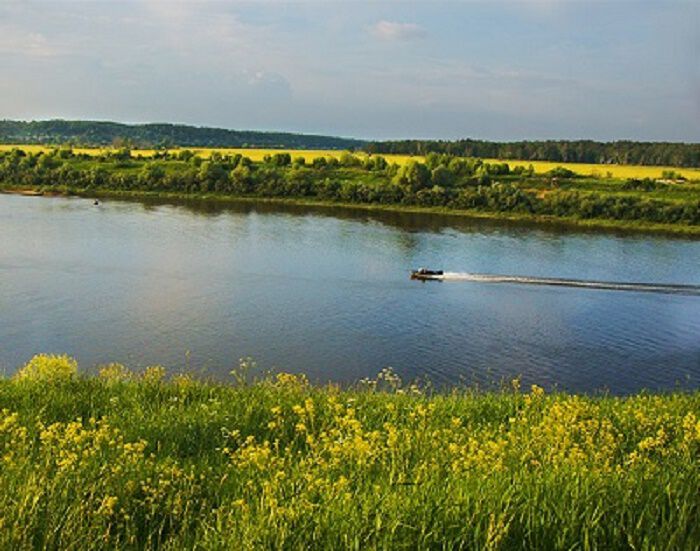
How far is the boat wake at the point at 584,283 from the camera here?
45.1m

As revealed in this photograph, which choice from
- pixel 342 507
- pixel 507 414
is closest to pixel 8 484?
pixel 342 507

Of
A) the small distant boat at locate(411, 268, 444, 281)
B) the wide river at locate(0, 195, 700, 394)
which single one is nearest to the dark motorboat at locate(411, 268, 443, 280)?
the small distant boat at locate(411, 268, 444, 281)

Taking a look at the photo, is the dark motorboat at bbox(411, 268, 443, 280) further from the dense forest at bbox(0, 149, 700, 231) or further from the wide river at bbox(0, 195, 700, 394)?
the dense forest at bbox(0, 149, 700, 231)

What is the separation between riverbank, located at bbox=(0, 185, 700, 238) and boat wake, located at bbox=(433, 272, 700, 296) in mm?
27015

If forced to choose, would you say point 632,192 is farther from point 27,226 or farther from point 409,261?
point 27,226

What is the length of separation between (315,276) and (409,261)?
32.4ft

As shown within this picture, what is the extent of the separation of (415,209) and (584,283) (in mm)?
38737

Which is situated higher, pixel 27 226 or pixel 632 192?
pixel 632 192

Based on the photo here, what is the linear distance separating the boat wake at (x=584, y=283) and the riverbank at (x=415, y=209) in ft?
88.6

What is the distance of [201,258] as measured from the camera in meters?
48.3

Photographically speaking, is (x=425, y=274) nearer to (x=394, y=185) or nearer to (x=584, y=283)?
(x=584, y=283)

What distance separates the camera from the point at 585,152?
14038 cm

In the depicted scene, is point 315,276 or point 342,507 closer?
point 342,507

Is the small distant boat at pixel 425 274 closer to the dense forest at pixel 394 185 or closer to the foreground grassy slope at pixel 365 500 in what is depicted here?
the dense forest at pixel 394 185
